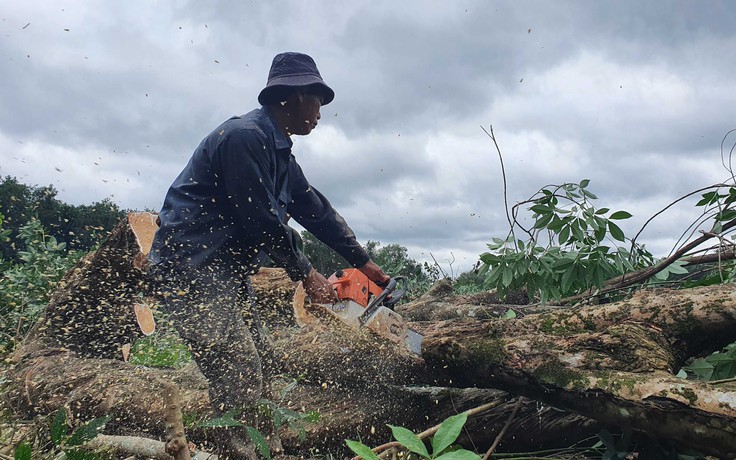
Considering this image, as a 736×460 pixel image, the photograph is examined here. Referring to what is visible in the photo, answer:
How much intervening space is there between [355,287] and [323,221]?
538 millimetres

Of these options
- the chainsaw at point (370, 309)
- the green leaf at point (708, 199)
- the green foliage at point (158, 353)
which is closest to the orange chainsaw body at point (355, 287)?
the chainsaw at point (370, 309)

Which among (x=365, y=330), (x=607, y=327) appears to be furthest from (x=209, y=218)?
(x=607, y=327)

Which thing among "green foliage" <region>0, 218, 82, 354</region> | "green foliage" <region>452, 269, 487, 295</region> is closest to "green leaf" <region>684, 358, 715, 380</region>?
"green foliage" <region>452, 269, 487, 295</region>

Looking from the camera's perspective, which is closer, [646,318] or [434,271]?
[646,318]

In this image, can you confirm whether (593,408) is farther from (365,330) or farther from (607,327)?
(365,330)

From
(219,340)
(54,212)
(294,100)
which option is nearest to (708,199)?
(294,100)

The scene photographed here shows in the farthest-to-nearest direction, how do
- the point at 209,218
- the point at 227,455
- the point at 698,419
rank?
the point at 209,218
the point at 227,455
the point at 698,419

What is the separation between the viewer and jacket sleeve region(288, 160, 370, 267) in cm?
314

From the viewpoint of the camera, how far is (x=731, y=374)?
1889mm

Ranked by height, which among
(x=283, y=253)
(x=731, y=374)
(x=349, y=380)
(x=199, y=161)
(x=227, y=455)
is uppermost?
(x=199, y=161)

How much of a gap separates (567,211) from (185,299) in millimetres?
2128

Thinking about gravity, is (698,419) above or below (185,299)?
below

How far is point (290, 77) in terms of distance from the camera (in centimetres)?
262

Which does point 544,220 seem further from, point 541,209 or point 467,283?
point 467,283
